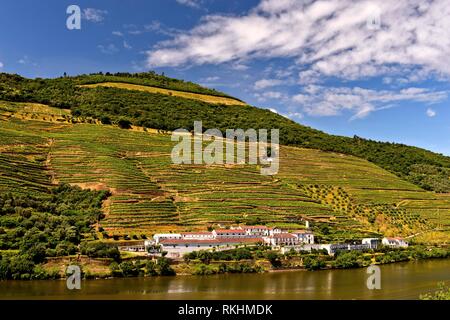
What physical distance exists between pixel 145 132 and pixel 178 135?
755cm

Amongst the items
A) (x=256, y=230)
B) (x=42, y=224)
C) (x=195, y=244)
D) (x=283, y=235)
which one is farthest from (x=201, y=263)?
(x=42, y=224)

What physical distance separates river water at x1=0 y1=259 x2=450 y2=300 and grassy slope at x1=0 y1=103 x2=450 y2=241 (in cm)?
1549

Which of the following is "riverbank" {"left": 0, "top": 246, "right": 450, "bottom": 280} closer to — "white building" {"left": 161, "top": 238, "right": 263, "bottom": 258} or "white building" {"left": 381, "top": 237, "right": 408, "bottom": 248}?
"white building" {"left": 161, "top": 238, "right": 263, "bottom": 258}

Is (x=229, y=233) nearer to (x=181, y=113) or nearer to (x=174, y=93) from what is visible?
(x=181, y=113)

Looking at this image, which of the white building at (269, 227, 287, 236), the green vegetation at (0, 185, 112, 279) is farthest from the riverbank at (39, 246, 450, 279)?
the white building at (269, 227, 287, 236)

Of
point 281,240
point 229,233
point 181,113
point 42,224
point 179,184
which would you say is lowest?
point 281,240

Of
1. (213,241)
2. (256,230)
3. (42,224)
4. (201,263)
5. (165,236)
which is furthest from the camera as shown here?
(256,230)

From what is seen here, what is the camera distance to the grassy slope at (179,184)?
67.2m

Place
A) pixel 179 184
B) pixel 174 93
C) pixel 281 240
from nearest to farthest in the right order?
pixel 281 240, pixel 179 184, pixel 174 93

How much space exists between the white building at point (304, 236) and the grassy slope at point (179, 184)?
4.38m

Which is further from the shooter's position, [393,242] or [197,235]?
[393,242]

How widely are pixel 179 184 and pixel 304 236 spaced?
23.3 m

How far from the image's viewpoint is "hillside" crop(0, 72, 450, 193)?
107125 mm

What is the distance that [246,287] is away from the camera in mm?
41875
